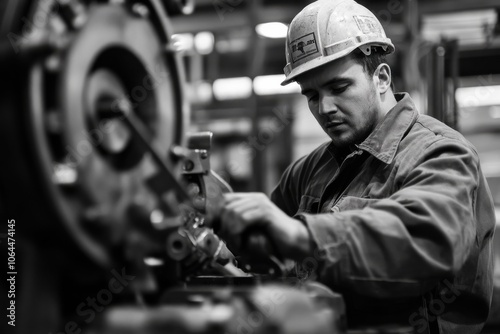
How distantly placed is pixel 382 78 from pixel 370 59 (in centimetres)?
8

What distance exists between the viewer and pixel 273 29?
16.4 ft

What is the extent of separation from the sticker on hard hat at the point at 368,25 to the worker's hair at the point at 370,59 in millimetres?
50

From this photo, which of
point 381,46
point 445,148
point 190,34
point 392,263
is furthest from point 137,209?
point 190,34

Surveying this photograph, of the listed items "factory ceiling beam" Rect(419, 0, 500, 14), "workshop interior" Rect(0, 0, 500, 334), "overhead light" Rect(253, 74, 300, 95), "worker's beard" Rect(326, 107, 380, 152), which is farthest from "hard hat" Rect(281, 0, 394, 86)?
"overhead light" Rect(253, 74, 300, 95)

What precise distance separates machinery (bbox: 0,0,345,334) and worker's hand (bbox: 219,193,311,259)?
0.10ft

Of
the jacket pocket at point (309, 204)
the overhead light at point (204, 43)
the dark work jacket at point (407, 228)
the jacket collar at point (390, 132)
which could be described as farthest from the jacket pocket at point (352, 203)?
the overhead light at point (204, 43)

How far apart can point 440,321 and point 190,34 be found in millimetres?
3989

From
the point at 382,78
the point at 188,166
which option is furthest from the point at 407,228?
the point at 382,78

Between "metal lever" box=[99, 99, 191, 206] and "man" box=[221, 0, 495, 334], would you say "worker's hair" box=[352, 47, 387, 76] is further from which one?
"metal lever" box=[99, 99, 191, 206]

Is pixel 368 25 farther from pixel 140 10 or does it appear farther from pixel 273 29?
pixel 273 29

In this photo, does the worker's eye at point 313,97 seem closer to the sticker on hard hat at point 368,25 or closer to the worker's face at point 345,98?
the worker's face at point 345,98

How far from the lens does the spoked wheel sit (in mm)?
913

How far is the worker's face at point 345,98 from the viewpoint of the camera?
1.70m

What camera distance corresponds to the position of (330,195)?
1738 millimetres
